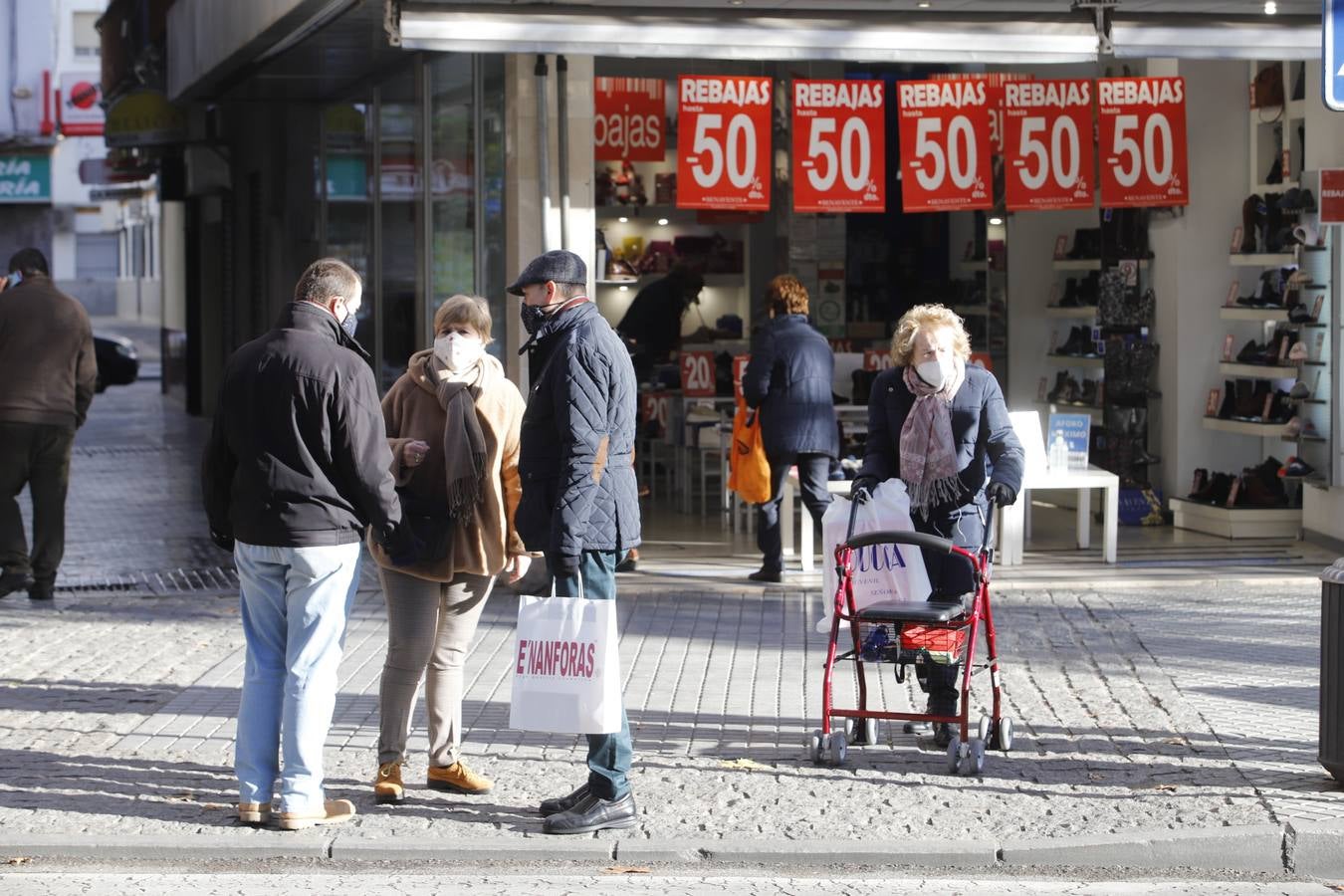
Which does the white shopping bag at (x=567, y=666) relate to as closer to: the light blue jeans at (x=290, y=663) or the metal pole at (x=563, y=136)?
the light blue jeans at (x=290, y=663)

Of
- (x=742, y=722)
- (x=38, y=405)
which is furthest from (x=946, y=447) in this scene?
(x=38, y=405)

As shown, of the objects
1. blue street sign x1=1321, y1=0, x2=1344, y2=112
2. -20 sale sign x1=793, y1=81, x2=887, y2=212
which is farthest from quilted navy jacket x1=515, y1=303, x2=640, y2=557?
-20 sale sign x1=793, y1=81, x2=887, y2=212

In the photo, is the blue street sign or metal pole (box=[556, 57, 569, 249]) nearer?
the blue street sign

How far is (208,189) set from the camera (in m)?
26.5

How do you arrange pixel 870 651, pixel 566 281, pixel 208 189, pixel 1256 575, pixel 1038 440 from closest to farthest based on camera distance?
pixel 566 281 < pixel 870 651 < pixel 1256 575 < pixel 1038 440 < pixel 208 189

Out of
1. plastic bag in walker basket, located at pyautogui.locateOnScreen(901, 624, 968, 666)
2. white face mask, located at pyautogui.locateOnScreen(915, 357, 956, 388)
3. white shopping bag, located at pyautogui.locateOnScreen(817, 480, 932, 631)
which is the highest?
white face mask, located at pyautogui.locateOnScreen(915, 357, 956, 388)

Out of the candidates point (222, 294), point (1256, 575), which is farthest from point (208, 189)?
point (1256, 575)

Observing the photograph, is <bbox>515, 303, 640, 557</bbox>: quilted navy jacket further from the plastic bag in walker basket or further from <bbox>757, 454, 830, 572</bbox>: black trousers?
<bbox>757, 454, 830, 572</bbox>: black trousers

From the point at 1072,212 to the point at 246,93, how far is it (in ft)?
31.3

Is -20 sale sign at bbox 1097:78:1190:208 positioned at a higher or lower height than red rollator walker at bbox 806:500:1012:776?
higher

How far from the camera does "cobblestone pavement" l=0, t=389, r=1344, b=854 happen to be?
7.04m

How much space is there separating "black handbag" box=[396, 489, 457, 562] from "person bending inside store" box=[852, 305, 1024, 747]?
71.5 inches

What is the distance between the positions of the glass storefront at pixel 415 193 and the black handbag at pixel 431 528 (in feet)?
19.7

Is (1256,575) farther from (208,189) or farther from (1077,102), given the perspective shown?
(208,189)
